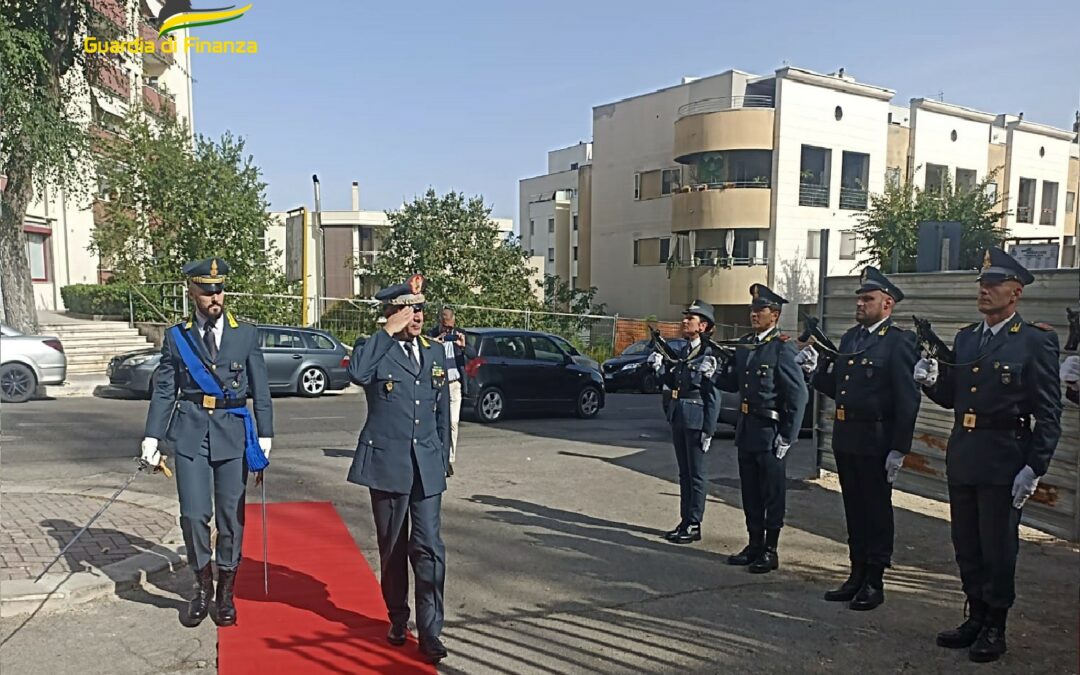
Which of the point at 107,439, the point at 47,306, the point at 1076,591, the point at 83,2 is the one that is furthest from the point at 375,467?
the point at 47,306

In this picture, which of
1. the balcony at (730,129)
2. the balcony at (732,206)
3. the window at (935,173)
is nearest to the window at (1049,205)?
the window at (935,173)

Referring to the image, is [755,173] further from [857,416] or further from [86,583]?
[86,583]

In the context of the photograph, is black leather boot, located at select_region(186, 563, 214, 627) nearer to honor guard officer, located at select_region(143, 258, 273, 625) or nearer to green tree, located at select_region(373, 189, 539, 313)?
honor guard officer, located at select_region(143, 258, 273, 625)

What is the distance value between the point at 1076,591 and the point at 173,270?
945 inches

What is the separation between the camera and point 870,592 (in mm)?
5352

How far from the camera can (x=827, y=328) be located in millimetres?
9477

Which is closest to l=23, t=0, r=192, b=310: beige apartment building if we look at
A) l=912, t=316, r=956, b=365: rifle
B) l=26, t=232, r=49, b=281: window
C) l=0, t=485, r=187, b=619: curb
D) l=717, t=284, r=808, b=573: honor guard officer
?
l=26, t=232, r=49, b=281: window

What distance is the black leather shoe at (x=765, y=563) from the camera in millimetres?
6094

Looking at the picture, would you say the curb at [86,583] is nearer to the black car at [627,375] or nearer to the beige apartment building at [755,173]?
the black car at [627,375]

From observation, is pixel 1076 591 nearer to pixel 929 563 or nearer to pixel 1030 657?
pixel 929 563

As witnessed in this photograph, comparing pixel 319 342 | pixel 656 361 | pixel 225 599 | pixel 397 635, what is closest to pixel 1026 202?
pixel 319 342

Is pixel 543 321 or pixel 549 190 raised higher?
pixel 549 190

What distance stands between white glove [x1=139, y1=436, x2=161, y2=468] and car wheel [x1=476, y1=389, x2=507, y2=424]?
922 cm

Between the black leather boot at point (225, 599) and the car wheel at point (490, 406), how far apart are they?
30.0 feet
